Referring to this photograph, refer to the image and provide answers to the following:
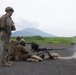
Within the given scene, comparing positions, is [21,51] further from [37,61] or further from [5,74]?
[5,74]

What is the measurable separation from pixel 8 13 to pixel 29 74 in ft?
11.9

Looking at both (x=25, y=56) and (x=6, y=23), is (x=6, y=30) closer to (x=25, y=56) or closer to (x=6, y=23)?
(x=6, y=23)

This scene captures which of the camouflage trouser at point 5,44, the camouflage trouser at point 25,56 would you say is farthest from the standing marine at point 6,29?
the camouflage trouser at point 25,56

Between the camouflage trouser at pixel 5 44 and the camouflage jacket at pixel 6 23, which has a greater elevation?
the camouflage jacket at pixel 6 23

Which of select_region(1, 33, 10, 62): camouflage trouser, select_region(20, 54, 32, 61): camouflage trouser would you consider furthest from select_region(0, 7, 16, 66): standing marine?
select_region(20, 54, 32, 61): camouflage trouser

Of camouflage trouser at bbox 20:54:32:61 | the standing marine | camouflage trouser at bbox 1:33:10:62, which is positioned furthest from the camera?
camouflage trouser at bbox 20:54:32:61

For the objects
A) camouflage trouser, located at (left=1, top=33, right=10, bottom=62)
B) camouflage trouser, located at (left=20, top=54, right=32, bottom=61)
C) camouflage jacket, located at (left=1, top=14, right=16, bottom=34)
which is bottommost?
camouflage trouser, located at (left=20, top=54, right=32, bottom=61)

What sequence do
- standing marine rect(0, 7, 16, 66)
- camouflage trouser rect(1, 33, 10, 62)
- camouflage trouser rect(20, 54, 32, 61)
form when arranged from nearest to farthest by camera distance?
standing marine rect(0, 7, 16, 66), camouflage trouser rect(1, 33, 10, 62), camouflage trouser rect(20, 54, 32, 61)

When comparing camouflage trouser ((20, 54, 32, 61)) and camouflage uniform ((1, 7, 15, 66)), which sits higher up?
camouflage uniform ((1, 7, 15, 66))

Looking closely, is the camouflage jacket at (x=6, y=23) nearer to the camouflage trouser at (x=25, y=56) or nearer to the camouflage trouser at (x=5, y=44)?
the camouflage trouser at (x=5, y=44)

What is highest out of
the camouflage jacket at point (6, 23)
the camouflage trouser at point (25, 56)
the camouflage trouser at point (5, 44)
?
the camouflage jacket at point (6, 23)

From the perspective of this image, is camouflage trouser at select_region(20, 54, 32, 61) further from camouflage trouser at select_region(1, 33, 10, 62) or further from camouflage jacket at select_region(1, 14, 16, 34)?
camouflage jacket at select_region(1, 14, 16, 34)

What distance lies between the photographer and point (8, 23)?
15.5 meters

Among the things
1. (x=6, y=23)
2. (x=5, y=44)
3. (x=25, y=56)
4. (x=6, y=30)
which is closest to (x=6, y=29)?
(x=6, y=30)
